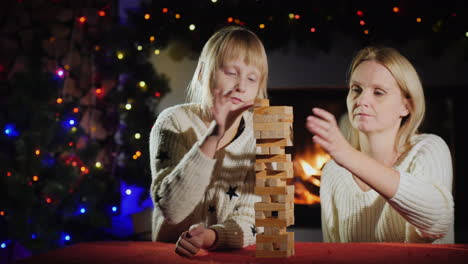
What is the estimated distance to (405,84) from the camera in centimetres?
147

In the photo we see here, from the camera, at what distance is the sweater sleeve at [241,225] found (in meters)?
1.25

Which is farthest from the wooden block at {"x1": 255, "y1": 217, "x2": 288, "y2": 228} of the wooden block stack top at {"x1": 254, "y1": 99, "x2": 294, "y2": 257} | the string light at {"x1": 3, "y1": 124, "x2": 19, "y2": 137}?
the string light at {"x1": 3, "y1": 124, "x2": 19, "y2": 137}

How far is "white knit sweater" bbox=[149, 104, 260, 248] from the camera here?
1.34m

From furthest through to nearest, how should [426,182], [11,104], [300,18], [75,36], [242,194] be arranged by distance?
[75,36] → [300,18] → [11,104] → [242,194] → [426,182]

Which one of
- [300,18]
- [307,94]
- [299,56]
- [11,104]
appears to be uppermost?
[300,18]

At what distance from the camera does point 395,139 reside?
1.51 metres

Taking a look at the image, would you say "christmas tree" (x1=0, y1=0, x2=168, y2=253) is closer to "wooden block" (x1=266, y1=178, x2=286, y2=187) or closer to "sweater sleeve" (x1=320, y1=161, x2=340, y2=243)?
"sweater sleeve" (x1=320, y1=161, x2=340, y2=243)

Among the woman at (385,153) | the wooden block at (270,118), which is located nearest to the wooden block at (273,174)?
the wooden block at (270,118)

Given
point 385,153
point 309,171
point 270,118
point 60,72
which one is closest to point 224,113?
point 270,118

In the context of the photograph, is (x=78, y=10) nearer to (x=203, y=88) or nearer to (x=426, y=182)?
(x=203, y=88)

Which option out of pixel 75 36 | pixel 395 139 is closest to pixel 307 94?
pixel 75 36

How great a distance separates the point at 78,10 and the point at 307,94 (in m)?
1.59

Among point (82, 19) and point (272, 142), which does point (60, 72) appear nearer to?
point (82, 19)

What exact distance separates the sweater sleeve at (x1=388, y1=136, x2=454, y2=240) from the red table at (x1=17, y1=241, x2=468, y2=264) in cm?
8
